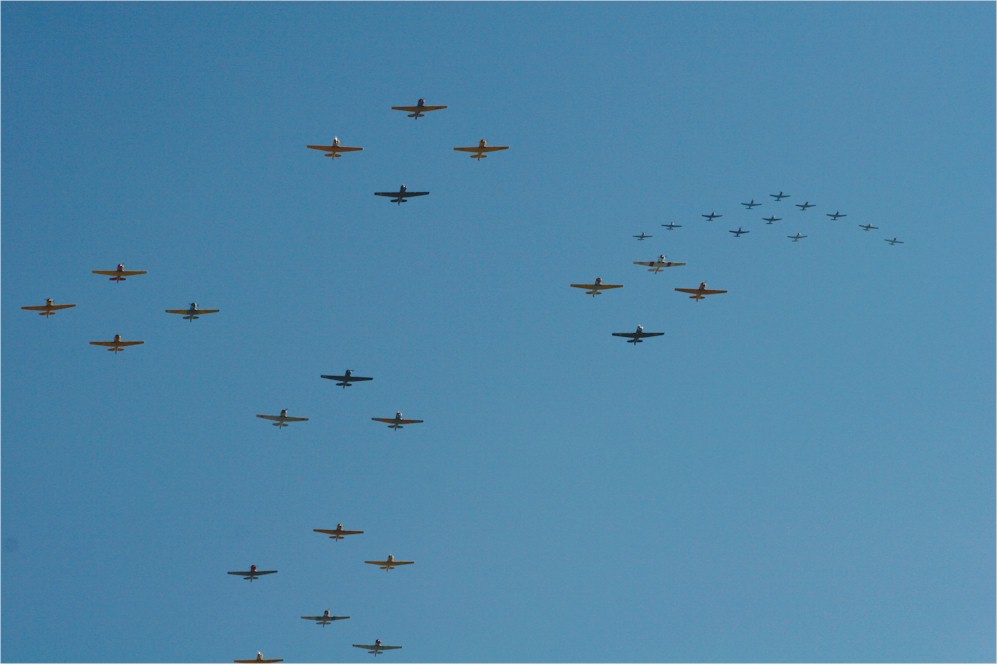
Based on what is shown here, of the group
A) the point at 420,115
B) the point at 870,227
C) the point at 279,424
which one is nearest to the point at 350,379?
the point at 279,424

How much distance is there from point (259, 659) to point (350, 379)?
23879mm

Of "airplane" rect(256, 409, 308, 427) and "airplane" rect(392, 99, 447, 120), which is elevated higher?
"airplane" rect(392, 99, 447, 120)

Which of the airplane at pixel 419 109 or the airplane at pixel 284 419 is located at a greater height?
the airplane at pixel 419 109

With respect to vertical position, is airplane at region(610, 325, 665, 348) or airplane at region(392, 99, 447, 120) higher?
airplane at region(392, 99, 447, 120)

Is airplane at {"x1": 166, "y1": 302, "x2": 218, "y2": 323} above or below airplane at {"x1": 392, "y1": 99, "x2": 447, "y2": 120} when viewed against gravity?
below

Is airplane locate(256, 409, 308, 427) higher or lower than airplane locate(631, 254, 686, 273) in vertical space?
lower

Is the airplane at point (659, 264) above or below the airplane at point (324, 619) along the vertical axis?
above

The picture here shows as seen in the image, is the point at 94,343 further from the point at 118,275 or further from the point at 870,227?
the point at 870,227

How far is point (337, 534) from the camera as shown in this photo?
114250mm

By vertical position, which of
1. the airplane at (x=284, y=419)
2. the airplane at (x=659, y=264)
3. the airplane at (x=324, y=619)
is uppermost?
the airplane at (x=659, y=264)

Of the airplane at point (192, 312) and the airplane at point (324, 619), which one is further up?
the airplane at point (192, 312)

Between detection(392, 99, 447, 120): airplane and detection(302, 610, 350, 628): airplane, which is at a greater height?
detection(392, 99, 447, 120): airplane

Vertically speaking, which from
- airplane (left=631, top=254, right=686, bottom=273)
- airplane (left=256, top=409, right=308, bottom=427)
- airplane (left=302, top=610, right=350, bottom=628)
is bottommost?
airplane (left=302, top=610, right=350, bottom=628)

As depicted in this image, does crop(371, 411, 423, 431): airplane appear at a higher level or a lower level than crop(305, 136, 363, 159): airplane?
lower
